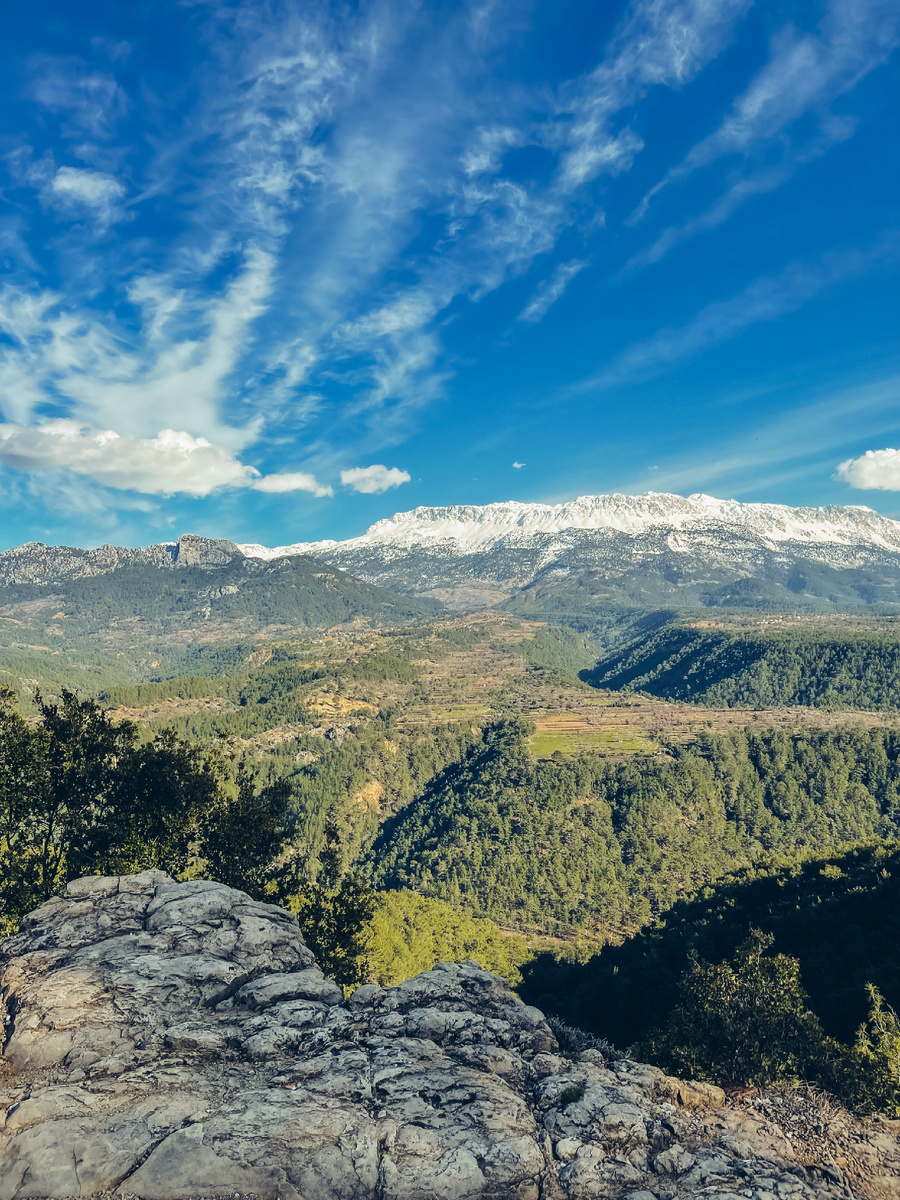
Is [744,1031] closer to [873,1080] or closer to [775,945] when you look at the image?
[873,1080]

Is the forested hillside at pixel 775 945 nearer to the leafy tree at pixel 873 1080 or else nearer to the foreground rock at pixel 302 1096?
the leafy tree at pixel 873 1080

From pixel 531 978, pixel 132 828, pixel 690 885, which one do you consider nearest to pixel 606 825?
pixel 690 885

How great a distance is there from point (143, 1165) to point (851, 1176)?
2825 centimetres

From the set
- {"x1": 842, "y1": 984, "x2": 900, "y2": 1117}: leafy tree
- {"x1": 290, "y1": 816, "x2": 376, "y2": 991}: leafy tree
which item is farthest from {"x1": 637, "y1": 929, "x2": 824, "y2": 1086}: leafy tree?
{"x1": 290, "y1": 816, "x2": 376, "y2": 991}: leafy tree

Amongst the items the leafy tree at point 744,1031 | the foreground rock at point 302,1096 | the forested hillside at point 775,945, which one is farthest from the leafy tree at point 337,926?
the forested hillside at point 775,945

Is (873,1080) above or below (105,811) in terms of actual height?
below

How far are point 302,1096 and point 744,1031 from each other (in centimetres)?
2906

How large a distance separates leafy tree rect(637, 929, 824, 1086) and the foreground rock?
5.94 metres

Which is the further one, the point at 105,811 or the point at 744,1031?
the point at 105,811

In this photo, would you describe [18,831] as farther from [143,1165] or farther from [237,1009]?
[143,1165]

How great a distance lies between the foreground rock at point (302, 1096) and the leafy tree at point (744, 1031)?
5942 mm

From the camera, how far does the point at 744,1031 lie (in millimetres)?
35125

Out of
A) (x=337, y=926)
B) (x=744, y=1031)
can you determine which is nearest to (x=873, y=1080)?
(x=744, y=1031)

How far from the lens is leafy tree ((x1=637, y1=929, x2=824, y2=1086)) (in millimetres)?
31719
